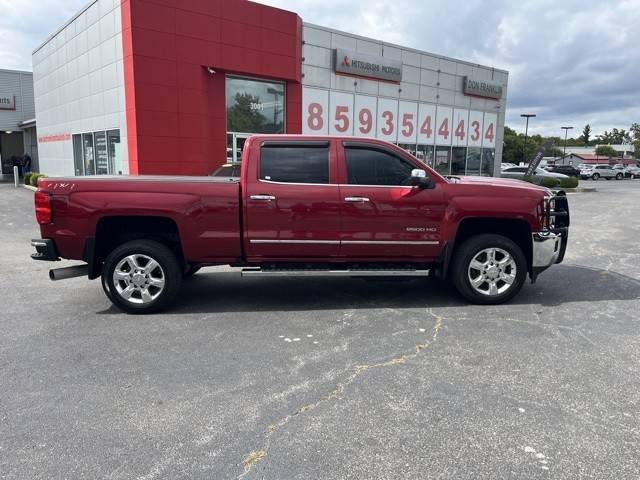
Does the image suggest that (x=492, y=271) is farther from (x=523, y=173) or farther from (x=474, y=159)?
(x=523, y=173)

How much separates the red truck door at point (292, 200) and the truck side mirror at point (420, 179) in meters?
0.85

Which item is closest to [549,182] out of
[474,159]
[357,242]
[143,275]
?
[474,159]

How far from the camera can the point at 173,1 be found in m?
14.7

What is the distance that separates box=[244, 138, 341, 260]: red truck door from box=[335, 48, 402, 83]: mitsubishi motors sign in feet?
48.3

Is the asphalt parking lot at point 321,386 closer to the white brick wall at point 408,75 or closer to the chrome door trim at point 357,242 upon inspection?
the chrome door trim at point 357,242

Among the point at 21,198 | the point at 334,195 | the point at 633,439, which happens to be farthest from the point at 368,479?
the point at 21,198

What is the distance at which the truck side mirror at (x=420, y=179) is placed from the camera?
5.37 m

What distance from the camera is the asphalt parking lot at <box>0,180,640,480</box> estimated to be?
112 inches

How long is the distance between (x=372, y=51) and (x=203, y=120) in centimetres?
862

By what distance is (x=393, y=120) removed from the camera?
865 inches

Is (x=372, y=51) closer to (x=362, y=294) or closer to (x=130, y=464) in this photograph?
(x=362, y=294)

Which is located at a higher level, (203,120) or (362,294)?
(203,120)

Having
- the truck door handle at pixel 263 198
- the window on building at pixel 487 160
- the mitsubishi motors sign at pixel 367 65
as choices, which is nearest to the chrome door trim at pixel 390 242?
the truck door handle at pixel 263 198

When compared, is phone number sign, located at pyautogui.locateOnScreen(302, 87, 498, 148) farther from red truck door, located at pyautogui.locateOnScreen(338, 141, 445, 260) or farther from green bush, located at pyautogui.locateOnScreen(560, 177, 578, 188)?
red truck door, located at pyautogui.locateOnScreen(338, 141, 445, 260)
